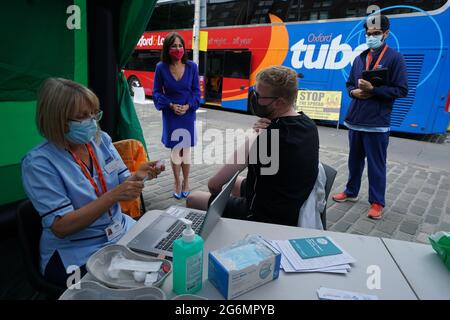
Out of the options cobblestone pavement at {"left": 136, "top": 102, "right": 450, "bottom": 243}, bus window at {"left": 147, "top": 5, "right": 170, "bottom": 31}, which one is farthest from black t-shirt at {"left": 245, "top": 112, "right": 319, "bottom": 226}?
bus window at {"left": 147, "top": 5, "right": 170, "bottom": 31}

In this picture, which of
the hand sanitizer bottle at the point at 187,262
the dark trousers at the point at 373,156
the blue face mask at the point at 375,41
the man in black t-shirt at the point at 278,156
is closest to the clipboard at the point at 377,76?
the blue face mask at the point at 375,41

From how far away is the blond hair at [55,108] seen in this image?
1392 millimetres

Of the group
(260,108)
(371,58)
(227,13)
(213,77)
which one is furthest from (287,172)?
(213,77)

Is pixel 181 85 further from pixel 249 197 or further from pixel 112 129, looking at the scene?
pixel 249 197

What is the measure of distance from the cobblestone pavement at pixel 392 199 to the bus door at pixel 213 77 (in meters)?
4.93

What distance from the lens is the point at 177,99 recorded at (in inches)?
129

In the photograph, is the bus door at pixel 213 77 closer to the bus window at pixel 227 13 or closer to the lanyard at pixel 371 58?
the bus window at pixel 227 13

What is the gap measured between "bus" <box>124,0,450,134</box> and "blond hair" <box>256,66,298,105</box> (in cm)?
550

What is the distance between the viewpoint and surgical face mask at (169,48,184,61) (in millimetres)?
3109

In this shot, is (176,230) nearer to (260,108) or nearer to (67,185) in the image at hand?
(67,185)

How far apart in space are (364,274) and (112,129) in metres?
2.67

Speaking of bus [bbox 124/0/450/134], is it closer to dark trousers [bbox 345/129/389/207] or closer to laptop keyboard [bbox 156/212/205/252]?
dark trousers [bbox 345/129/389/207]

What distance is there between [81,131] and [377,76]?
2.85m
